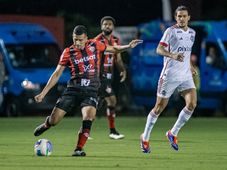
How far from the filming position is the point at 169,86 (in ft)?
64.2

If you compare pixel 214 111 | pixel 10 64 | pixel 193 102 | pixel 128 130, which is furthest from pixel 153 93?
pixel 193 102

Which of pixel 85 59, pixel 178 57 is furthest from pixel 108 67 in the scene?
pixel 178 57

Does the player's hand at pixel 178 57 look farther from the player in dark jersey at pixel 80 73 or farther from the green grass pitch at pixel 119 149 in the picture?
the green grass pitch at pixel 119 149

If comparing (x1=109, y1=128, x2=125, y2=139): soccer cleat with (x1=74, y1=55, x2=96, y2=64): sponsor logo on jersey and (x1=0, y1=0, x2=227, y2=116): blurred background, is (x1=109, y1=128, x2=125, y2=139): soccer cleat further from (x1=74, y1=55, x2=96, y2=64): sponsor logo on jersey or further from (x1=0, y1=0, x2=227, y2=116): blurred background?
(x1=0, y1=0, x2=227, y2=116): blurred background

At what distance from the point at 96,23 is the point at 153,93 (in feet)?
38.5

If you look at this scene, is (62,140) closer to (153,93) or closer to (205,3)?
(153,93)

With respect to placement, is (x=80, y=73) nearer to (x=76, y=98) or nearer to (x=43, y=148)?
(x=76, y=98)

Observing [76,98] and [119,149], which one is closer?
[76,98]

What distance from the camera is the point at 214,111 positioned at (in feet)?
119

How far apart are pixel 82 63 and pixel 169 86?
170 centimetres

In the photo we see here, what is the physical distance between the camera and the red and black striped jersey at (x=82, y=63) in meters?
18.9

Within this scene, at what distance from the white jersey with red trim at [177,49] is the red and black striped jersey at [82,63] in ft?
4.43

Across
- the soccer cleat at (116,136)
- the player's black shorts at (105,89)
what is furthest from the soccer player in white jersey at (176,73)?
the player's black shorts at (105,89)

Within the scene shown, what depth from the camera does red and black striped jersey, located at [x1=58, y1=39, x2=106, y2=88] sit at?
1889 cm
